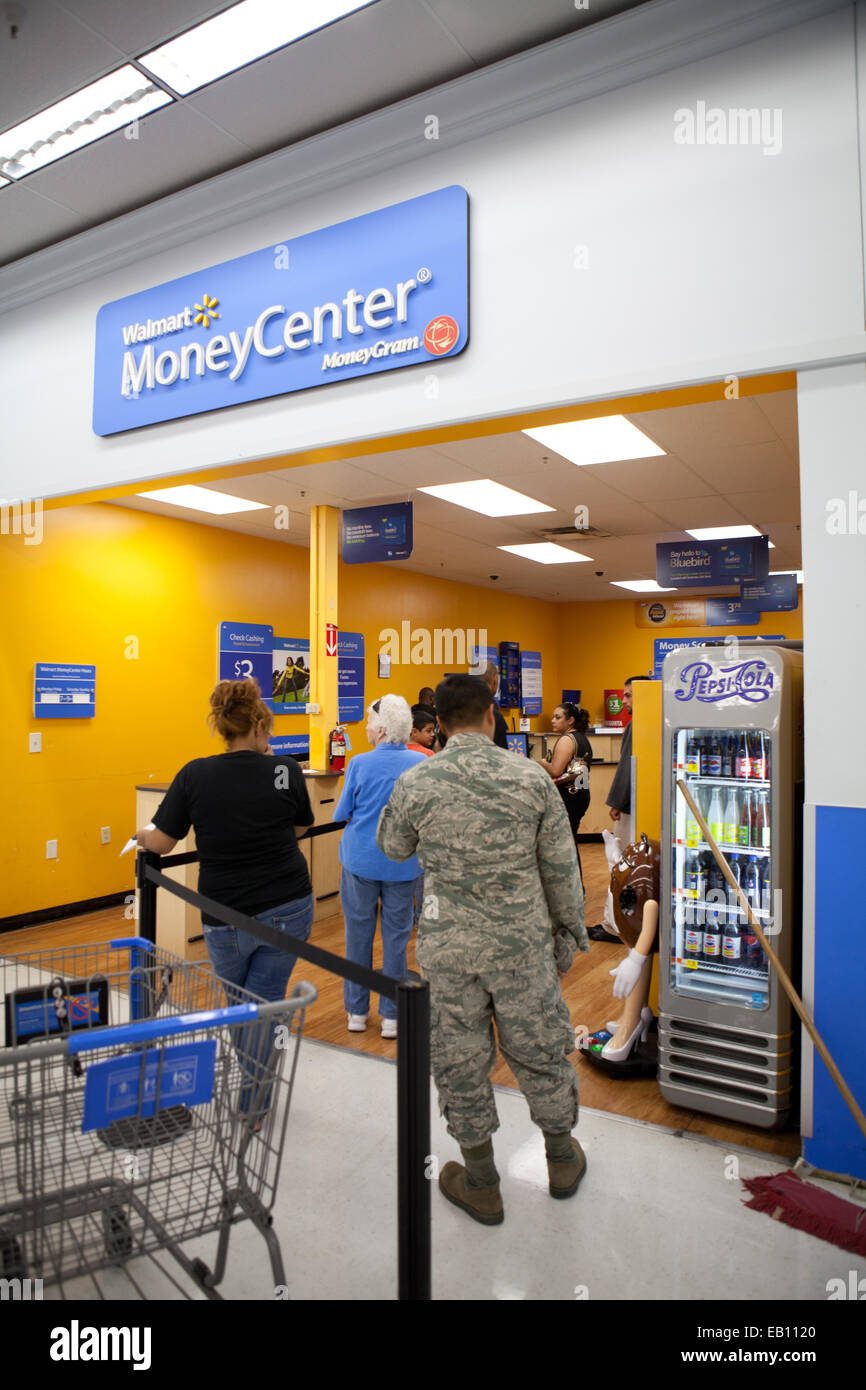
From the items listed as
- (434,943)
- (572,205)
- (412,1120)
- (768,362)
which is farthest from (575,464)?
(412,1120)

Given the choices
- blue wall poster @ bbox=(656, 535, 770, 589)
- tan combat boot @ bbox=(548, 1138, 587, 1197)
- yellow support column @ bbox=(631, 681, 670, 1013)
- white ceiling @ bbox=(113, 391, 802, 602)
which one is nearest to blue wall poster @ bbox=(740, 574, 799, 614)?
white ceiling @ bbox=(113, 391, 802, 602)

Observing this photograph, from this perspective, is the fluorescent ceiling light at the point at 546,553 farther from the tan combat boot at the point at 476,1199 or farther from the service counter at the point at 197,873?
the tan combat boot at the point at 476,1199

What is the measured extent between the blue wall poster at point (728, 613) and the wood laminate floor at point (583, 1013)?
4305 mm

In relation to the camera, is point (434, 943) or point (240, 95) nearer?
point (434, 943)

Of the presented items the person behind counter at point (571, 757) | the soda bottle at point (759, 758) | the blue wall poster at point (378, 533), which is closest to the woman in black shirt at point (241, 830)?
the soda bottle at point (759, 758)

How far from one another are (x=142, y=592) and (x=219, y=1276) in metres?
6.08

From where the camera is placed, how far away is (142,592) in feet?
24.4

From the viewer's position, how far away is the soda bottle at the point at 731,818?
361 cm

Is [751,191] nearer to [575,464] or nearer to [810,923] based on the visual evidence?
[810,923]

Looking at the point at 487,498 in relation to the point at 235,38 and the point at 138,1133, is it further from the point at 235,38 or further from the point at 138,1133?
the point at 138,1133

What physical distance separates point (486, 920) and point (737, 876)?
5.32 feet

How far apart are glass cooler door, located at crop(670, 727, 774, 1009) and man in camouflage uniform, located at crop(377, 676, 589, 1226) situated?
109cm

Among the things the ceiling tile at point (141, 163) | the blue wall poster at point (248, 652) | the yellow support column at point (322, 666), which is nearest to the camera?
the ceiling tile at point (141, 163)

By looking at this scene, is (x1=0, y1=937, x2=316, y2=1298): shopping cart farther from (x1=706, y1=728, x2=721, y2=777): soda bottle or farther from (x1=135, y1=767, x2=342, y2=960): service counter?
(x1=135, y1=767, x2=342, y2=960): service counter
